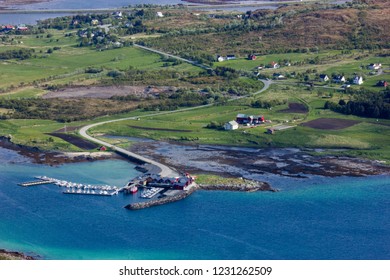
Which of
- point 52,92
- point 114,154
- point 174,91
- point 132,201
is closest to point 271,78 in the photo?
point 174,91

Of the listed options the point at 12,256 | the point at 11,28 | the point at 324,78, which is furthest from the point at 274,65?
the point at 12,256

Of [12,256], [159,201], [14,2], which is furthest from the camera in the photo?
[14,2]

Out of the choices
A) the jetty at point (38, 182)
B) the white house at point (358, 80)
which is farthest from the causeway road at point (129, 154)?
the white house at point (358, 80)

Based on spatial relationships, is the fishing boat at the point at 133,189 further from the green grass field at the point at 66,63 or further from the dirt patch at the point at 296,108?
the green grass field at the point at 66,63

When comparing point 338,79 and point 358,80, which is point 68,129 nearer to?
point 338,79

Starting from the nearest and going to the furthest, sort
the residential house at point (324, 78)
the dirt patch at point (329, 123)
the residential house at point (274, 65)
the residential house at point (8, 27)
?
the dirt patch at point (329, 123)
the residential house at point (324, 78)
the residential house at point (274, 65)
the residential house at point (8, 27)

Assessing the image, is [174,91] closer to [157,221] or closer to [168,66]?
[168,66]
